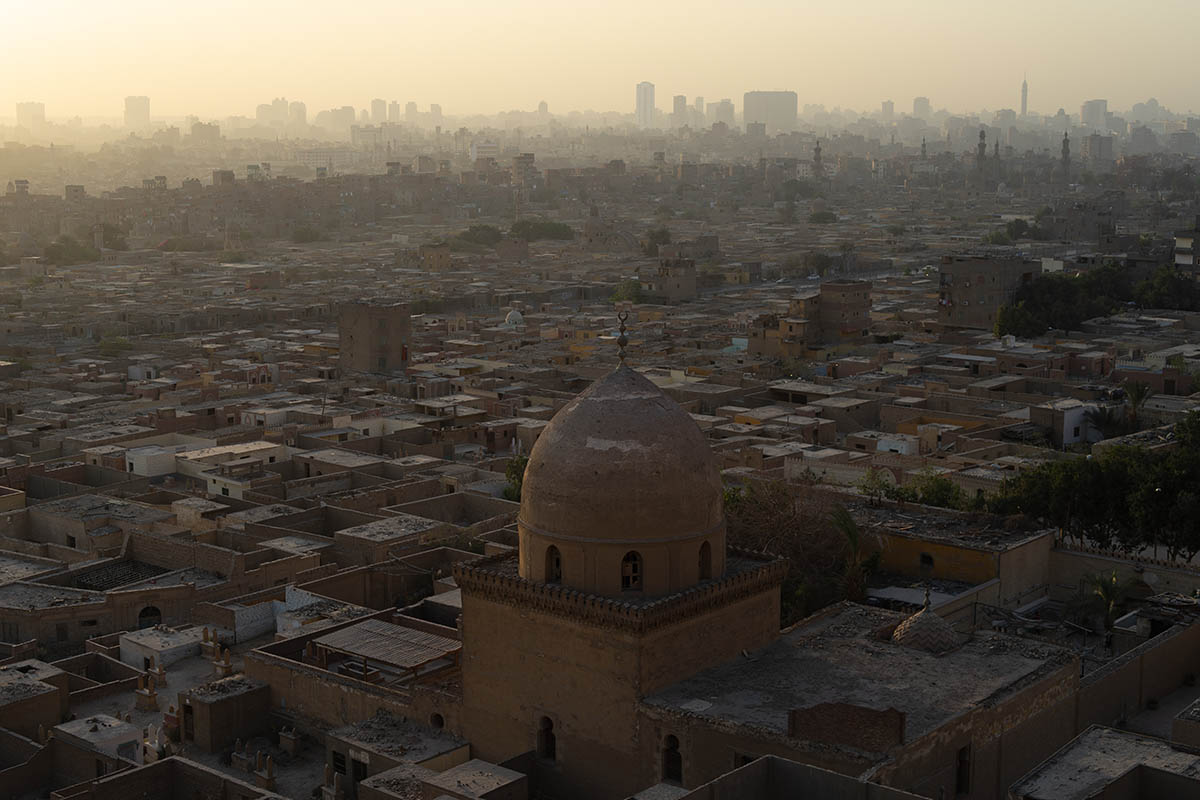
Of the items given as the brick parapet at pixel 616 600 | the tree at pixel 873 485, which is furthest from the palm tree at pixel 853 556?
the brick parapet at pixel 616 600

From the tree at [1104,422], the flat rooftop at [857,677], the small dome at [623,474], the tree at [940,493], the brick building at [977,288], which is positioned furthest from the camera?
the brick building at [977,288]

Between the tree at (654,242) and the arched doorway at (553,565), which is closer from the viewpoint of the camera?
the arched doorway at (553,565)

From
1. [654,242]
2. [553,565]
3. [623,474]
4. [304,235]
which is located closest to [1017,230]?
[654,242]

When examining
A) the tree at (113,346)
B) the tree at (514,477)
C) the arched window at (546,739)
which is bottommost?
the tree at (113,346)

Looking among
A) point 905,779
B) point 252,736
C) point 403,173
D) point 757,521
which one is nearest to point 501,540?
point 757,521

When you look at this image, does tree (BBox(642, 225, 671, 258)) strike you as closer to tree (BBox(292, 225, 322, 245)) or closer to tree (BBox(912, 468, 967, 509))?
tree (BBox(292, 225, 322, 245))

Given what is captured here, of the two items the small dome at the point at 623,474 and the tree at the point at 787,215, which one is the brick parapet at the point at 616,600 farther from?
the tree at the point at 787,215

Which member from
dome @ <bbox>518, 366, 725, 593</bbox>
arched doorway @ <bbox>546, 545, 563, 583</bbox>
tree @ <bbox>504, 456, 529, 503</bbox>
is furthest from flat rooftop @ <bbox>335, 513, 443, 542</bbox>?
dome @ <bbox>518, 366, 725, 593</bbox>
